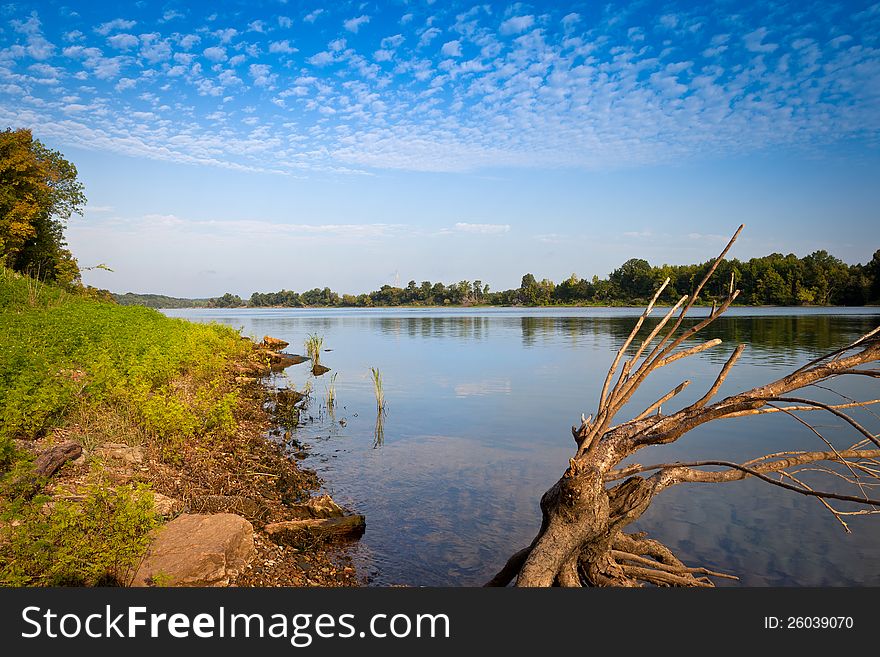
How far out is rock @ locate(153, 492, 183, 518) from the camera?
6.86 m

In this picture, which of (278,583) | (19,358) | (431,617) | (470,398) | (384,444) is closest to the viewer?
(431,617)

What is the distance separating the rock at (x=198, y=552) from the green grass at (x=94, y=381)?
2004 mm

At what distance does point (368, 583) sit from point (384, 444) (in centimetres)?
709

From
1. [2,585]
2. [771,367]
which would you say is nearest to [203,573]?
[2,585]

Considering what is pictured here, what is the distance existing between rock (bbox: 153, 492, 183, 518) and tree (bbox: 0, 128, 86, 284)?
31.2 meters

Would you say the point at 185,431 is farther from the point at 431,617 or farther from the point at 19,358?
the point at 431,617

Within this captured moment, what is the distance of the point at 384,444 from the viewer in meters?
14.0

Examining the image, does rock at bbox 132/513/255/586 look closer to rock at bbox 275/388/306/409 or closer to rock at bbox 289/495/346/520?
rock at bbox 289/495/346/520

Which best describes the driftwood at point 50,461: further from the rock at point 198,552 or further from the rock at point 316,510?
the rock at point 316,510

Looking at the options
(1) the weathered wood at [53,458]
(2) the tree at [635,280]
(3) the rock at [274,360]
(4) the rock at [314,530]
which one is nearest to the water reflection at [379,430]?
(4) the rock at [314,530]

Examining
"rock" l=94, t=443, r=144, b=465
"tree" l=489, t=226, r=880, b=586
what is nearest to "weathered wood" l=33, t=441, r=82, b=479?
"rock" l=94, t=443, r=144, b=465

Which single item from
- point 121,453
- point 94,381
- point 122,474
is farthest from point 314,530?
point 94,381

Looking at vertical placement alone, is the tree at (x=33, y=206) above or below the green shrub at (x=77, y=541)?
above

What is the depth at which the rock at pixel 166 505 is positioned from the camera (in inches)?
270
